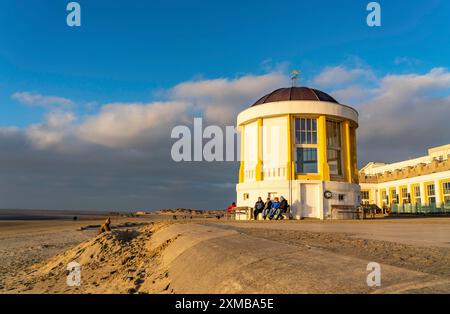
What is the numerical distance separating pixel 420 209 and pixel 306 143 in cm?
2593

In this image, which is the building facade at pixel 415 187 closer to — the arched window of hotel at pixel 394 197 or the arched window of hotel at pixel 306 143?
the arched window of hotel at pixel 394 197

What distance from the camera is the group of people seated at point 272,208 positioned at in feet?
86.5

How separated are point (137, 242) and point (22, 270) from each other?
3.91m

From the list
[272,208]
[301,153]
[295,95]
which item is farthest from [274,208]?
[295,95]

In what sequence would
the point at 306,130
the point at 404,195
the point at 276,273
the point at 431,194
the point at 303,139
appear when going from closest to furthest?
the point at 276,273
the point at 303,139
the point at 306,130
the point at 431,194
the point at 404,195

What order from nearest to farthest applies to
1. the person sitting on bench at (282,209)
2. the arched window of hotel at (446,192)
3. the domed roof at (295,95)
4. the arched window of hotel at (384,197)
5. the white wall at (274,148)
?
the person sitting on bench at (282,209) < the white wall at (274,148) < the domed roof at (295,95) < the arched window of hotel at (446,192) < the arched window of hotel at (384,197)

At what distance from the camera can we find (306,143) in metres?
30.5

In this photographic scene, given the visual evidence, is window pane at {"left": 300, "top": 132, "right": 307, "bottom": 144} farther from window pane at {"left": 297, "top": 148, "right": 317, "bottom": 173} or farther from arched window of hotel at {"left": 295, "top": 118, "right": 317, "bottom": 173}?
window pane at {"left": 297, "top": 148, "right": 317, "bottom": 173}

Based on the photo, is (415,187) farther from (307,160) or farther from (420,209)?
(307,160)

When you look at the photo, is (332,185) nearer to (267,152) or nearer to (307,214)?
(307,214)

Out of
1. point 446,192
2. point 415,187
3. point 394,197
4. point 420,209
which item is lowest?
point 420,209

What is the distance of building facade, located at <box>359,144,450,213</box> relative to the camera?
145 feet

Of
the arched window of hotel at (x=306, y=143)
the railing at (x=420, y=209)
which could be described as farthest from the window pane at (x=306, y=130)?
the railing at (x=420, y=209)
